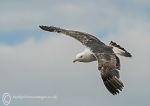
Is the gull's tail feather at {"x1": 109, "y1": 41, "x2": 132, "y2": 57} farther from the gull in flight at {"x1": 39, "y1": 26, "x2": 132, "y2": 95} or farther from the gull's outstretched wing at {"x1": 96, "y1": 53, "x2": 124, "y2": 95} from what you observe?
the gull's outstretched wing at {"x1": 96, "y1": 53, "x2": 124, "y2": 95}

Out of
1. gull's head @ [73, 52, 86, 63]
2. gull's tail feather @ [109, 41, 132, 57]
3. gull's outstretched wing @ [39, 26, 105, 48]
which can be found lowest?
gull's head @ [73, 52, 86, 63]

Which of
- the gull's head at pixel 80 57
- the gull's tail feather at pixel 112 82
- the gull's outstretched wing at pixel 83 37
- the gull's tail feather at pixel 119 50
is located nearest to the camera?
the gull's tail feather at pixel 112 82

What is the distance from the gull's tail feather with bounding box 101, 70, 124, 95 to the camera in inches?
1341

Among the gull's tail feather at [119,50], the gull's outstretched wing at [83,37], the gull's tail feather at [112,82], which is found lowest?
the gull's tail feather at [112,82]

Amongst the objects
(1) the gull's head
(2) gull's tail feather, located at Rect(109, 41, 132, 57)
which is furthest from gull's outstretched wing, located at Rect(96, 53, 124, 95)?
(2) gull's tail feather, located at Rect(109, 41, 132, 57)

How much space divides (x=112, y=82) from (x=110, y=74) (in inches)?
16.5

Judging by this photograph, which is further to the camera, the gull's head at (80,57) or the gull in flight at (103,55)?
the gull's head at (80,57)

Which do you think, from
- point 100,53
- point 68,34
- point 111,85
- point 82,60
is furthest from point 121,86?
point 68,34

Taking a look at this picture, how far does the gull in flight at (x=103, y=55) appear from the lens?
3434 centimetres

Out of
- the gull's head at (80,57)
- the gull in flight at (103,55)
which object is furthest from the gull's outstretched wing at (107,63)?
the gull's head at (80,57)

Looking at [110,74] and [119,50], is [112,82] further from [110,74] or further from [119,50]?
[119,50]

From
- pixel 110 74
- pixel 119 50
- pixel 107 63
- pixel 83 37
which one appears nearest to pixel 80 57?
pixel 119 50

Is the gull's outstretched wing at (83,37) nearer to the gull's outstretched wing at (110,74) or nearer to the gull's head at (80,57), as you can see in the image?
the gull's head at (80,57)

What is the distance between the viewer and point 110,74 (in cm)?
3450
